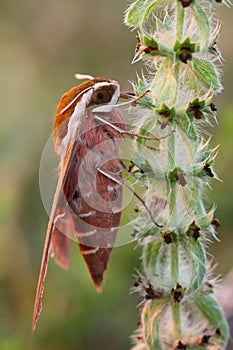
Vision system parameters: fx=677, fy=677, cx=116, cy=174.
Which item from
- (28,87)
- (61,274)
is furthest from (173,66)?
(28,87)

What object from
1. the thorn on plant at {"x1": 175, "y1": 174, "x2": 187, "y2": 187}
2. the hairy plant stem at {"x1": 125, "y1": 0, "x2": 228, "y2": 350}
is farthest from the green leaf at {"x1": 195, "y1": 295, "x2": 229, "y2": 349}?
the thorn on plant at {"x1": 175, "y1": 174, "x2": 187, "y2": 187}

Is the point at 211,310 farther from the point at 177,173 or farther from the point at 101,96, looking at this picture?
the point at 101,96

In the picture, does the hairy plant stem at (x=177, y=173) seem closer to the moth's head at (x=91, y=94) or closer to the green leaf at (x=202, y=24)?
the green leaf at (x=202, y=24)

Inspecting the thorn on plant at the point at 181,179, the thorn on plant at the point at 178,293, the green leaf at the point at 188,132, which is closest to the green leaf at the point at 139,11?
the green leaf at the point at 188,132

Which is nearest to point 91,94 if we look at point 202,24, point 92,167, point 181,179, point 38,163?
point 92,167

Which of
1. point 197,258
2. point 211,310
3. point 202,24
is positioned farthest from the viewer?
point 211,310

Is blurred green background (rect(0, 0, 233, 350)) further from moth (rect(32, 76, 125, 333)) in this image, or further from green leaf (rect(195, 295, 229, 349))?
green leaf (rect(195, 295, 229, 349))

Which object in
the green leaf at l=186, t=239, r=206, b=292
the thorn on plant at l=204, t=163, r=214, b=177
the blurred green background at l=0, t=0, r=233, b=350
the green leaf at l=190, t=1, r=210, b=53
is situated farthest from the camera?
the blurred green background at l=0, t=0, r=233, b=350
